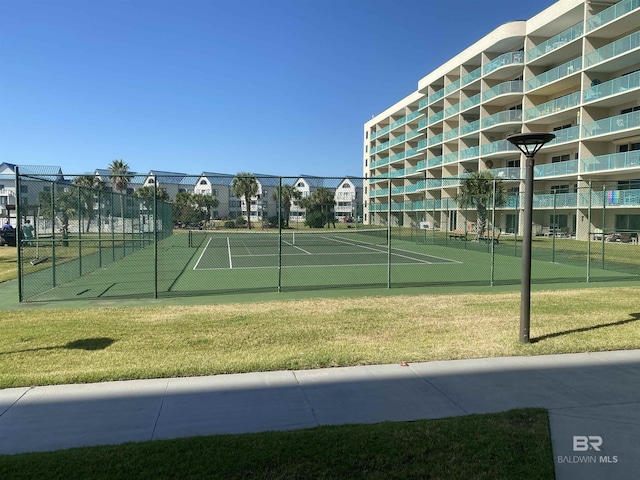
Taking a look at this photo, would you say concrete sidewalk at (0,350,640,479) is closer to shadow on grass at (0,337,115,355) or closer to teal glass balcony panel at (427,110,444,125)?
shadow on grass at (0,337,115,355)

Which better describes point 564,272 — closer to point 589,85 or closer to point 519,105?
point 589,85

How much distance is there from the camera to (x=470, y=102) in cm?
4781

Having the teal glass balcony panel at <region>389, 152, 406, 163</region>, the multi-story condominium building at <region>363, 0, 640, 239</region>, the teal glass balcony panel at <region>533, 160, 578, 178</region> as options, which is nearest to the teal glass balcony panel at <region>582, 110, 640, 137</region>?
the multi-story condominium building at <region>363, 0, 640, 239</region>

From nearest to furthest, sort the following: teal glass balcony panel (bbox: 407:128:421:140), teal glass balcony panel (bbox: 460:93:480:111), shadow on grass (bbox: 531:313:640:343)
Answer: shadow on grass (bbox: 531:313:640:343) → teal glass balcony panel (bbox: 460:93:480:111) → teal glass balcony panel (bbox: 407:128:421:140)

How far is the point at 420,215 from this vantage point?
54.5 m

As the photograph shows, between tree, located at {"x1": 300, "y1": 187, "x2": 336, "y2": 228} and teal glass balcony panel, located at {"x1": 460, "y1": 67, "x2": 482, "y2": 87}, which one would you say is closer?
tree, located at {"x1": 300, "y1": 187, "x2": 336, "y2": 228}

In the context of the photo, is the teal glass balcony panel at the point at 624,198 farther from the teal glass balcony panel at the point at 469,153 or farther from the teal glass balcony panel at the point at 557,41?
the teal glass balcony panel at the point at 469,153

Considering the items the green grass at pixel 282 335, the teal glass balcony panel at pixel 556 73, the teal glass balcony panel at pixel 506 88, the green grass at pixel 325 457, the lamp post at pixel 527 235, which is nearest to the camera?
the green grass at pixel 325 457

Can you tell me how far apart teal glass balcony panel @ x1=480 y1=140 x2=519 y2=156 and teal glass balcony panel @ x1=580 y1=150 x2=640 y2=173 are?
26.5 feet

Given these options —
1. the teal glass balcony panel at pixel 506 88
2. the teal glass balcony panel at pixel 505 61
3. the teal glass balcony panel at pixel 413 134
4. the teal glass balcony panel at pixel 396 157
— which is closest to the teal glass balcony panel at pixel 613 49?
the teal glass balcony panel at pixel 506 88

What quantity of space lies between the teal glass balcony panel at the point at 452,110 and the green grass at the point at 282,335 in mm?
44042

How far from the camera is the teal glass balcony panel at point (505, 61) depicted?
133 ft

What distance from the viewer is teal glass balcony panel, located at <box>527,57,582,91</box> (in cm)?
3422

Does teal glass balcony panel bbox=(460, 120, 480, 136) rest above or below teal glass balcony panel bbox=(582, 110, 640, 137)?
above
